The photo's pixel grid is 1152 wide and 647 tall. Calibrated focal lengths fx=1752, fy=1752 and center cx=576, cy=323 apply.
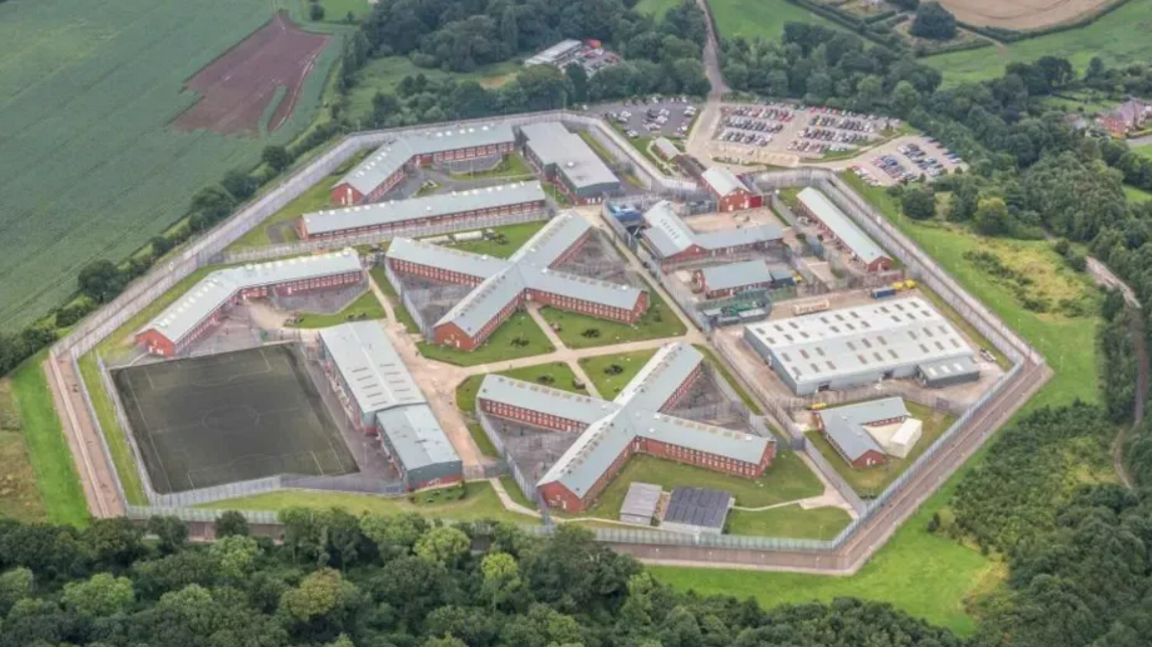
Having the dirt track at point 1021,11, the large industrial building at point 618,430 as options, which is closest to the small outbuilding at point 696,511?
the large industrial building at point 618,430

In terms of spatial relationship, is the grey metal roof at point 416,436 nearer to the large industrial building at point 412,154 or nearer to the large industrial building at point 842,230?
the large industrial building at point 412,154

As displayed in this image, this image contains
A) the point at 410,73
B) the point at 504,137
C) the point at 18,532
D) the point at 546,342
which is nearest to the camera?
the point at 18,532

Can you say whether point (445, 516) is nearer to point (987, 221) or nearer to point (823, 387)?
point (823, 387)

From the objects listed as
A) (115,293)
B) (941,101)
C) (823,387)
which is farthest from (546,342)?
(941,101)

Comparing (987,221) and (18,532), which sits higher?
(18,532)

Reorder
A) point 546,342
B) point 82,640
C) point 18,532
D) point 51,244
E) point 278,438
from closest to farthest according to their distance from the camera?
point 82,640 → point 18,532 → point 278,438 → point 546,342 → point 51,244
